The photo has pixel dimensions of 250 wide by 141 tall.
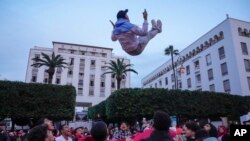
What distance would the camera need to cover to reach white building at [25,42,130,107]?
5762 centimetres

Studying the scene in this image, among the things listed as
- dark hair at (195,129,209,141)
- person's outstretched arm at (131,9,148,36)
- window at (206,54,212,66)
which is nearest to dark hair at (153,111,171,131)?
dark hair at (195,129,209,141)

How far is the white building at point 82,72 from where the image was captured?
57.6 metres

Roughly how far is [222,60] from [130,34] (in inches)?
1350

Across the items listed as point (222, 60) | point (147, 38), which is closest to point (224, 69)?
point (222, 60)

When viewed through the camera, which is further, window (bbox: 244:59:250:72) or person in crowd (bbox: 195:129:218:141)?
window (bbox: 244:59:250:72)

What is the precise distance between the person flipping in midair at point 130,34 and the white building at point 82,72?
53155 mm

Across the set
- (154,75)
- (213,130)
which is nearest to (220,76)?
(154,75)

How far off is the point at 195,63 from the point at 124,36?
40803mm

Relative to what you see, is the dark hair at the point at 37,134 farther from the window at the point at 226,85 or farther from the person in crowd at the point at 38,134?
the window at the point at 226,85

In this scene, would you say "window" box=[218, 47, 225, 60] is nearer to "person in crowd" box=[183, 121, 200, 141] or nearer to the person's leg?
the person's leg

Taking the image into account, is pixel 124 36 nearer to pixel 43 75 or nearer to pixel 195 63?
pixel 195 63

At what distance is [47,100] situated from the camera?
26.1 meters

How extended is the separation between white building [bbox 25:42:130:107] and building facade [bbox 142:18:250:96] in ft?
74.4

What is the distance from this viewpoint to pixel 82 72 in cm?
6078
